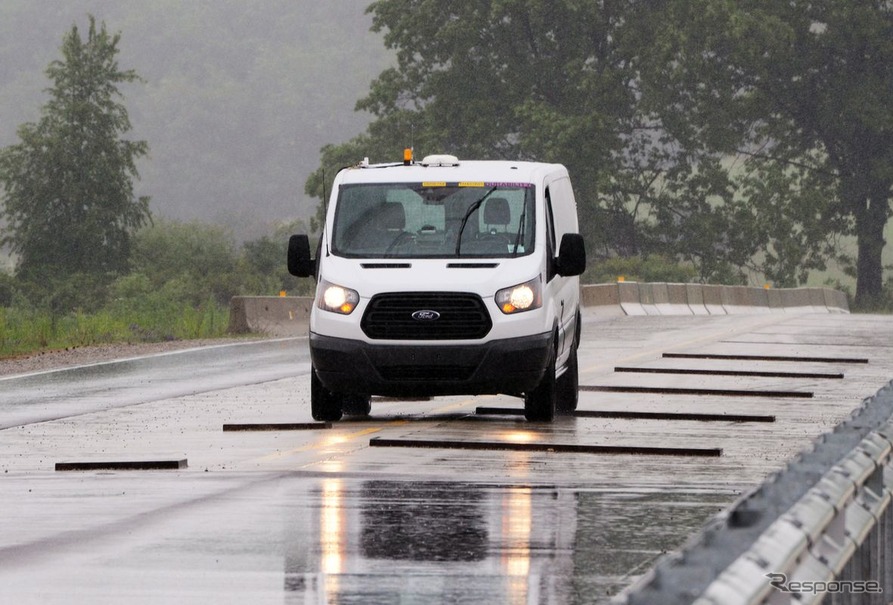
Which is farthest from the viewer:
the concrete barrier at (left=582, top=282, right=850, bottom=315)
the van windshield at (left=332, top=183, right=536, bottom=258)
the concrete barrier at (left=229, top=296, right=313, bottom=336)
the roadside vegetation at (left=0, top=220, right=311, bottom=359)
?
the concrete barrier at (left=582, top=282, right=850, bottom=315)

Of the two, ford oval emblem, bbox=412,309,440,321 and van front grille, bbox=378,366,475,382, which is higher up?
ford oval emblem, bbox=412,309,440,321

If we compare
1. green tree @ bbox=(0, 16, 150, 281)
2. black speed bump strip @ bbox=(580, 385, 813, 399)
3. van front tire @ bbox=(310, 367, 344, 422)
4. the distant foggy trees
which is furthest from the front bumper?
green tree @ bbox=(0, 16, 150, 281)

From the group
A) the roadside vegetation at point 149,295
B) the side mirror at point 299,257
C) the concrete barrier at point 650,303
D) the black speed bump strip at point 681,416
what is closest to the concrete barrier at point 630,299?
the concrete barrier at point 650,303

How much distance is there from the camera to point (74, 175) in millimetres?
84625

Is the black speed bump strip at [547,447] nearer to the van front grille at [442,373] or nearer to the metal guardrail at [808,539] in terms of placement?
the van front grille at [442,373]

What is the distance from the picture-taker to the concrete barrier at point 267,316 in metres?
34.3

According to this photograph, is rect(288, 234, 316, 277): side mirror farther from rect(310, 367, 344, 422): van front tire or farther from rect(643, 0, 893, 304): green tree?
rect(643, 0, 893, 304): green tree

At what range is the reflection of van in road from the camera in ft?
50.3

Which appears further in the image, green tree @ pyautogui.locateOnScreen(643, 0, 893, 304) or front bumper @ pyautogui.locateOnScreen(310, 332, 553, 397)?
green tree @ pyautogui.locateOnScreen(643, 0, 893, 304)

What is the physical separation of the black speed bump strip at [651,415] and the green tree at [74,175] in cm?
6802

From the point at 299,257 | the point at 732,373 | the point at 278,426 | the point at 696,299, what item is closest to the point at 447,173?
the point at 299,257

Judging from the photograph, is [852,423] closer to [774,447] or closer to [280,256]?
[774,447]

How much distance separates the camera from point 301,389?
20.8 m

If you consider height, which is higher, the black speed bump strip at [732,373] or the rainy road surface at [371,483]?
the rainy road surface at [371,483]
